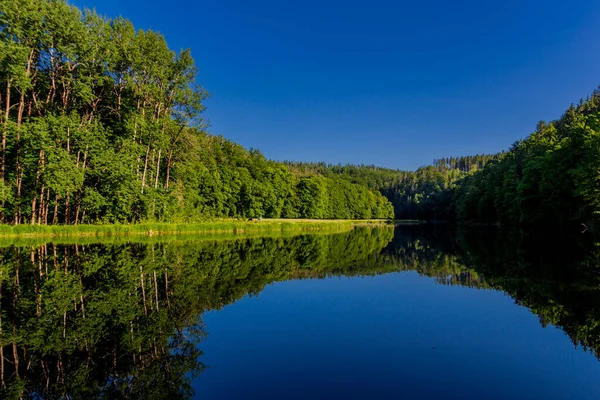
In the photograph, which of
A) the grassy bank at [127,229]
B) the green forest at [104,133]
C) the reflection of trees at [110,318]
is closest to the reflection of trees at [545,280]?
the reflection of trees at [110,318]

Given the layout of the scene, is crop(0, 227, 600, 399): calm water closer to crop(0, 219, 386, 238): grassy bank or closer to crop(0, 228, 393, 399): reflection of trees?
crop(0, 228, 393, 399): reflection of trees

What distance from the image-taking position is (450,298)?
39.1 feet

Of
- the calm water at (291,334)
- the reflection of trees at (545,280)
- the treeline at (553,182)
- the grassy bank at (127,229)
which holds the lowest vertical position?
the calm water at (291,334)

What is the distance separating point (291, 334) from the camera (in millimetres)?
8133

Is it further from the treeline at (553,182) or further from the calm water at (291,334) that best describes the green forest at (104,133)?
the calm water at (291,334)

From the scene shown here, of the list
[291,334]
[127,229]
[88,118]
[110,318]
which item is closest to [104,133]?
[88,118]

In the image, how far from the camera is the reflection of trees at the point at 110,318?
5.54 metres

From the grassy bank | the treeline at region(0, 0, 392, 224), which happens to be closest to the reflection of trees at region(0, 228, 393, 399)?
the grassy bank

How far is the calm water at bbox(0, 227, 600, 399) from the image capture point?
555 centimetres

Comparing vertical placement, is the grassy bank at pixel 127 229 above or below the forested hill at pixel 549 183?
below

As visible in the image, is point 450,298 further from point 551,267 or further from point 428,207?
point 428,207

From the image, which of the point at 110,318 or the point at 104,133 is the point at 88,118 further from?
the point at 110,318

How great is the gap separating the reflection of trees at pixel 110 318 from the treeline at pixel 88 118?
16916 mm

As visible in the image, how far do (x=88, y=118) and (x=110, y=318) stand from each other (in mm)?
36769
